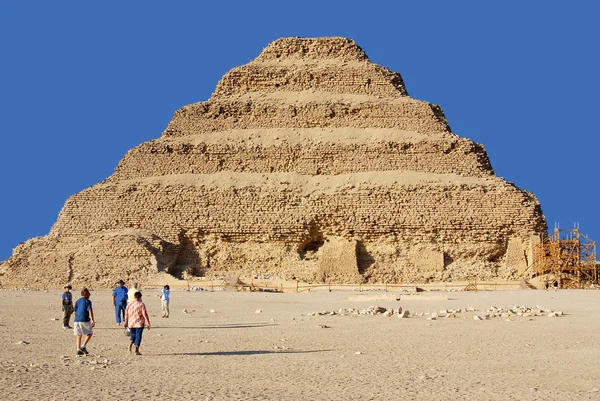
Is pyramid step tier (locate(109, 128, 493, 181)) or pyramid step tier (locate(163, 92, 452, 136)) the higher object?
pyramid step tier (locate(163, 92, 452, 136))

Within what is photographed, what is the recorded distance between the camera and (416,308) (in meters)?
25.9

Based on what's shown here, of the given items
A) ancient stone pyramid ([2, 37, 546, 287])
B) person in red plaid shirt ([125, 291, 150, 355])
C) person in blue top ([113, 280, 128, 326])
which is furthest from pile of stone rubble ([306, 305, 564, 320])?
ancient stone pyramid ([2, 37, 546, 287])

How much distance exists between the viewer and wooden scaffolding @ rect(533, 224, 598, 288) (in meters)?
43.0

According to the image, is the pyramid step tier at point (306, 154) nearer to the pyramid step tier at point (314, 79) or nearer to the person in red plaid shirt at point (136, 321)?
the pyramid step tier at point (314, 79)

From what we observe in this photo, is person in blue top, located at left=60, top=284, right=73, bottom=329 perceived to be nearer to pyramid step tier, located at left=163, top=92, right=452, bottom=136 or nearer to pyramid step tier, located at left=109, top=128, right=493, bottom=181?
pyramid step tier, located at left=109, top=128, right=493, bottom=181

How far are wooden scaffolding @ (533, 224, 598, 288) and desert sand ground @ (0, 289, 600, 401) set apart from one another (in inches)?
783

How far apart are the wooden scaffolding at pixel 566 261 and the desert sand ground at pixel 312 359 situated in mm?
19893

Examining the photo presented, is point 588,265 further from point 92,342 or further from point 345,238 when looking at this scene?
point 92,342

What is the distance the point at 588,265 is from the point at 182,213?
20402mm

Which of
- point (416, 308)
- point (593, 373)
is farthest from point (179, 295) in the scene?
point (593, 373)

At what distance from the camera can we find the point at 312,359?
14.2 metres

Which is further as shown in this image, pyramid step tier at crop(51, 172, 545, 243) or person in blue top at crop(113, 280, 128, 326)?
pyramid step tier at crop(51, 172, 545, 243)

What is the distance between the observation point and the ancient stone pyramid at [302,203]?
1825 inches

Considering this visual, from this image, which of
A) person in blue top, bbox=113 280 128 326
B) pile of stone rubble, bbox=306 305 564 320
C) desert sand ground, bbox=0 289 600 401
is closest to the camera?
desert sand ground, bbox=0 289 600 401
